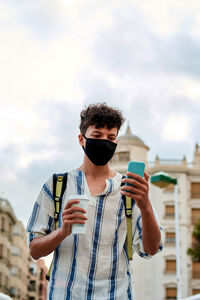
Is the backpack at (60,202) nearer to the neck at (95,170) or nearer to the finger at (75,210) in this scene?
the neck at (95,170)

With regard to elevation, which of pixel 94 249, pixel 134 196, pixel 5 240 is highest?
pixel 5 240

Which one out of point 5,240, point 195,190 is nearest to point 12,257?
point 5,240

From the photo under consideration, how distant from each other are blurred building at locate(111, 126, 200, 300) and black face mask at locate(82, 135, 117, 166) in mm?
44250

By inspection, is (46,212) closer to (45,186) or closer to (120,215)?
(45,186)

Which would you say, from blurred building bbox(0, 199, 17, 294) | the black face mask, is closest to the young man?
the black face mask

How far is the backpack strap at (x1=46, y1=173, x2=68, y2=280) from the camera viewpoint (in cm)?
334

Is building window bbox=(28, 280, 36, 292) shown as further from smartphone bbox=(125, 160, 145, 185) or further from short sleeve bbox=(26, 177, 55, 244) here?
smartphone bbox=(125, 160, 145, 185)

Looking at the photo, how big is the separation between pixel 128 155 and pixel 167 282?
12373 mm

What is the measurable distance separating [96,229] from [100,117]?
0.69 m

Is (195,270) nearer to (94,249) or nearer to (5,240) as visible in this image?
(5,240)

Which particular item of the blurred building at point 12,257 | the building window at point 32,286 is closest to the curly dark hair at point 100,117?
the blurred building at point 12,257

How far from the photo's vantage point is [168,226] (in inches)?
2023

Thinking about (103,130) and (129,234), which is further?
(103,130)

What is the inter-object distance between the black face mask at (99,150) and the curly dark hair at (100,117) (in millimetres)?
111
